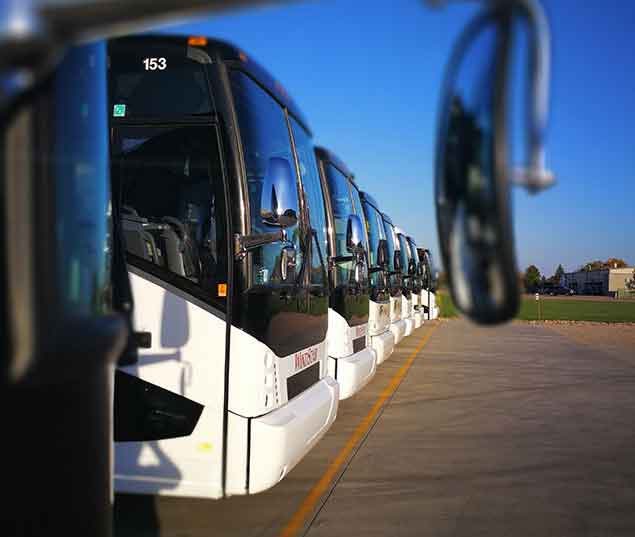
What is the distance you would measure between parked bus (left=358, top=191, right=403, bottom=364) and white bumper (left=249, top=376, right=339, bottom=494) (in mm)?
5384

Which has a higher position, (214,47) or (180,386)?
(214,47)

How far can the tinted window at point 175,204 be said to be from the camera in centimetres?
456

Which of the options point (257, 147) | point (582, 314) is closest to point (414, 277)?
point (257, 147)

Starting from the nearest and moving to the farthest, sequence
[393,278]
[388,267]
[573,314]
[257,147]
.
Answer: [257,147] → [388,267] → [393,278] → [573,314]

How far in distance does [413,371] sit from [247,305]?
32.0 feet

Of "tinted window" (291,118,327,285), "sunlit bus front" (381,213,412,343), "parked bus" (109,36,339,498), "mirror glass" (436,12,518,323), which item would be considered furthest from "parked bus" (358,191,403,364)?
"mirror glass" (436,12,518,323)

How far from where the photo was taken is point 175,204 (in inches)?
185

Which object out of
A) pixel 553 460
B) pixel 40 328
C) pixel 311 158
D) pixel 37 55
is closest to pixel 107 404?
pixel 40 328

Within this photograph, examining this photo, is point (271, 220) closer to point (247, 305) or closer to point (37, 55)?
point (247, 305)

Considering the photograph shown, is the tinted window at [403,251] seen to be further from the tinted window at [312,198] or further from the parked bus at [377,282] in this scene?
the tinted window at [312,198]

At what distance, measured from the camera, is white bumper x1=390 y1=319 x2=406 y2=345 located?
13775mm

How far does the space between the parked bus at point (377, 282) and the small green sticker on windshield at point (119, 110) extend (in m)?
5.89

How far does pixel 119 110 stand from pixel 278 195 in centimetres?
120

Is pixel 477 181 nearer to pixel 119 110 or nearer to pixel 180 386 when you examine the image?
pixel 180 386
